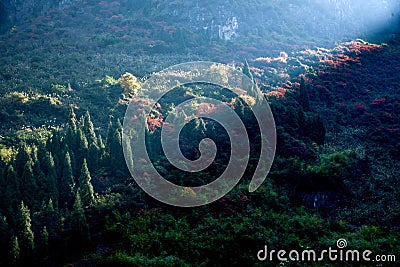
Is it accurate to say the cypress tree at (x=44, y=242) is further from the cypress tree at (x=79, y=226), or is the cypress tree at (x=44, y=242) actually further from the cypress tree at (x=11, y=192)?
the cypress tree at (x=11, y=192)

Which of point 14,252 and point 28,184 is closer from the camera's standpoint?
point 14,252

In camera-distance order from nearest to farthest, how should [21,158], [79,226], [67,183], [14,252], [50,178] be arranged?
[14,252]
[79,226]
[50,178]
[67,183]
[21,158]

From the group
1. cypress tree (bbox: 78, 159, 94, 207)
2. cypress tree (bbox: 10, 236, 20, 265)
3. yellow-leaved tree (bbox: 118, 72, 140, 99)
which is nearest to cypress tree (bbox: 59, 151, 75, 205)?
cypress tree (bbox: 78, 159, 94, 207)

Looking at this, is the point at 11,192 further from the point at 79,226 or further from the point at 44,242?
the point at 79,226

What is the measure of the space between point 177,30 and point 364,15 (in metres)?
37.4

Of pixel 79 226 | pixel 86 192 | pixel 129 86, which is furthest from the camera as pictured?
pixel 129 86

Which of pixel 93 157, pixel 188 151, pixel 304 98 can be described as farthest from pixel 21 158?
pixel 304 98

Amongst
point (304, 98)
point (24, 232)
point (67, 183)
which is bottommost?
point (24, 232)

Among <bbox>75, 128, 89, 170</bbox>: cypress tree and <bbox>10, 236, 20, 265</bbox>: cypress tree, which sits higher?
<bbox>75, 128, 89, 170</bbox>: cypress tree

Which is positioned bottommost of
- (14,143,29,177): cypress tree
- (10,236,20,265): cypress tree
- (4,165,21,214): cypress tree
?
(10,236,20,265): cypress tree

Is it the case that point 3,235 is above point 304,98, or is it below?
below

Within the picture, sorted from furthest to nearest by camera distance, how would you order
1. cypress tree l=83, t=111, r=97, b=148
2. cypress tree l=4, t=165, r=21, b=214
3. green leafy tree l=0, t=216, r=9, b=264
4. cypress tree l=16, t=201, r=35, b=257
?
cypress tree l=83, t=111, r=97, b=148 < cypress tree l=4, t=165, r=21, b=214 < green leafy tree l=0, t=216, r=9, b=264 < cypress tree l=16, t=201, r=35, b=257

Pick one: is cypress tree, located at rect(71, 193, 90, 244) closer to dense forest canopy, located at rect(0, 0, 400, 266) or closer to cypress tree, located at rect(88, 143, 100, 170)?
dense forest canopy, located at rect(0, 0, 400, 266)

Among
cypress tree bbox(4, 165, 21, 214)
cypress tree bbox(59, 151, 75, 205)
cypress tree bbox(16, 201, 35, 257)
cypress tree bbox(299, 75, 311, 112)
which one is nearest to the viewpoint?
cypress tree bbox(16, 201, 35, 257)
